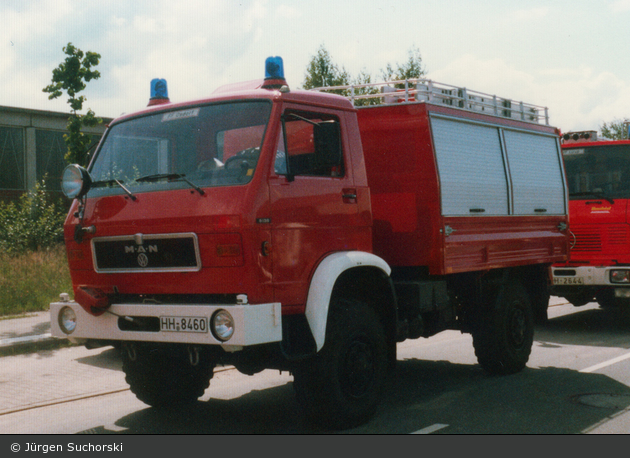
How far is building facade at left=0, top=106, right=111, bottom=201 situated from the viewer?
33.1 meters

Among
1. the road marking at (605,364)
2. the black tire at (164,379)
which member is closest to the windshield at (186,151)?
the black tire at (164,379)

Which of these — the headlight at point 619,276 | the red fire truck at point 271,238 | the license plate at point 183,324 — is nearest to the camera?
the license plate at point 183,324

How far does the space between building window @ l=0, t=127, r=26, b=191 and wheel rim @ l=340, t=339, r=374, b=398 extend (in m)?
31.2

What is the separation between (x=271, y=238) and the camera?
4.92m

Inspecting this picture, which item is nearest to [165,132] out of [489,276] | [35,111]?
[489,276]

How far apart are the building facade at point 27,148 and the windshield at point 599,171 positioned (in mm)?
26571

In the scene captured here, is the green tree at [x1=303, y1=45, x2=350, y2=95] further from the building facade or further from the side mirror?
the side mirror

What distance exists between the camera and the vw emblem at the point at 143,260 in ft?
16.9

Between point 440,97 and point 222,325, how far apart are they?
3424 mm

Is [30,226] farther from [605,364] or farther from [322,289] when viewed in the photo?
[322,289]

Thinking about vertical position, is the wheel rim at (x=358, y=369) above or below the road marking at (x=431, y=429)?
above

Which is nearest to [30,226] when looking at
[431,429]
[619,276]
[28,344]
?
[28,344]

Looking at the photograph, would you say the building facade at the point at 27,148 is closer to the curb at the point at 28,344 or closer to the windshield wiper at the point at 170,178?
the curb at the point at 28,344
